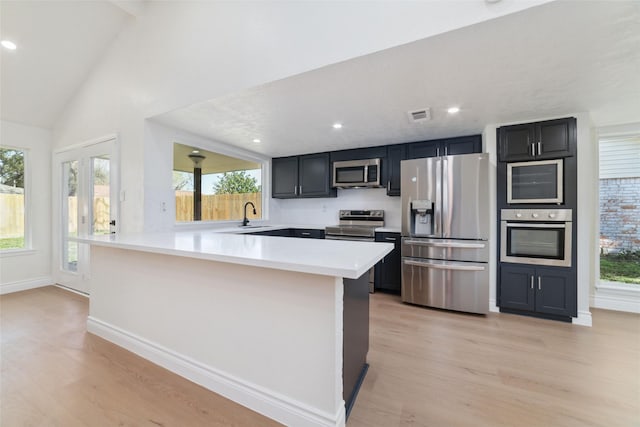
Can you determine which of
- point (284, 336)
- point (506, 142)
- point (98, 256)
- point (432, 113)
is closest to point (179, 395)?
point (284, 336)

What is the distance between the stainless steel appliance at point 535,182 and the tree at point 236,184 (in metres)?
3.82

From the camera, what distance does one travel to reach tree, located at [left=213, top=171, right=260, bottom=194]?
4.22 metres

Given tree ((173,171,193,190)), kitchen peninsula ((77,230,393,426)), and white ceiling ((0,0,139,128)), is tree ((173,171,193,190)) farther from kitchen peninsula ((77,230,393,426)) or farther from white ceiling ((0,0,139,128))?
white ceiling ((0,0,139,128))

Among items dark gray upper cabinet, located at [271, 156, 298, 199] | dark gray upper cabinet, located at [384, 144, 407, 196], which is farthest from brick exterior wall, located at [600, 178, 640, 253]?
dark gray upper cabinet, located at [271, 156, 298, 199]

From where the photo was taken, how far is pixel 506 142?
2922mm

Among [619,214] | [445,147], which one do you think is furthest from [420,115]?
[619,214]

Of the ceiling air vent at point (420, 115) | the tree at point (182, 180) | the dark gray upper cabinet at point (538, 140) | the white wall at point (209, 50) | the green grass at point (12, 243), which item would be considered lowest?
the green grass at point (12, 243)

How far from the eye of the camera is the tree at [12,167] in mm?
3621

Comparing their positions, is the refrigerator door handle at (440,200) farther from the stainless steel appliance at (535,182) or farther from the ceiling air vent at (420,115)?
the stainless steel appliance at (535,182)

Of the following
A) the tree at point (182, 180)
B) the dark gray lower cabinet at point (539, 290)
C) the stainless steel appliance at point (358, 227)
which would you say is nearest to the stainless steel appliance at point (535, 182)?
the dark gray lower cabinet at point (539, 290)

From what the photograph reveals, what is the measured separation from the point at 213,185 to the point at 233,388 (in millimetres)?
3113

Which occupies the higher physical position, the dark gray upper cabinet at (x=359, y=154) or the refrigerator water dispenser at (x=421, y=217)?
the dark gray upper cabinet at (x=359, y=154)

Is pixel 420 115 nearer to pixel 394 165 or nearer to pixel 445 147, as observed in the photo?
pixel 445 147

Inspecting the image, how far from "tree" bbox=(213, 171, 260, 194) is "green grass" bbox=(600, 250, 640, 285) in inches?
198
